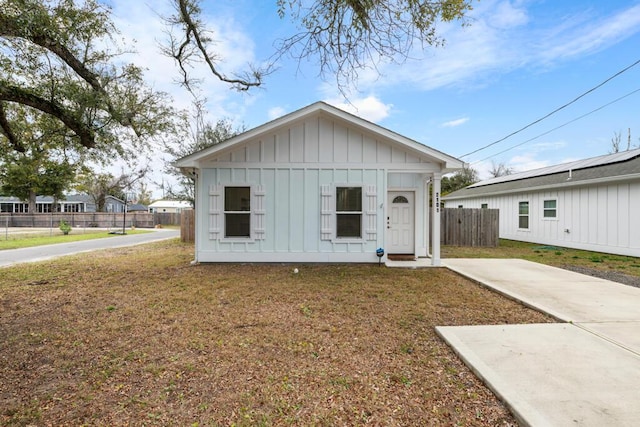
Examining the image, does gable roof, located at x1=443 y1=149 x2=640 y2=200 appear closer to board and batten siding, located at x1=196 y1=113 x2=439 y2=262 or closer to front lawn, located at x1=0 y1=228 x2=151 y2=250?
board and batten siding, located at x1=196 y1=113 x2=439 y2=262

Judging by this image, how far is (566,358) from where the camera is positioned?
3023 millimetres

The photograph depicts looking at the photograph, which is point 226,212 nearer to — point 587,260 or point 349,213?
point 349,213

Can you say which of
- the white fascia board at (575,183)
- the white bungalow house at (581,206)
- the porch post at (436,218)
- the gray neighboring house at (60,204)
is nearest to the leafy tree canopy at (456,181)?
the white fascia board at (575,183)

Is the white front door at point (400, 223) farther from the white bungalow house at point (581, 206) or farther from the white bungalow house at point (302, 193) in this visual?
the white bungalow house at point (581, 206)

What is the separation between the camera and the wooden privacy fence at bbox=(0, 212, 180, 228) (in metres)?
29.6

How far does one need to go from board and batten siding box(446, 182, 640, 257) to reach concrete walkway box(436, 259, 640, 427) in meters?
6.41

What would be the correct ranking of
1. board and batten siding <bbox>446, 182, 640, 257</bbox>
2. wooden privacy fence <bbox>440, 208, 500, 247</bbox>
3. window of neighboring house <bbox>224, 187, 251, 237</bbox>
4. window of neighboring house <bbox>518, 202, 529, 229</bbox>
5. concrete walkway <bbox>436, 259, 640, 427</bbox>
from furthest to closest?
window of neighboring house <bbox>518, 202, 529, 229</bbox>, wooden privacy fence <bbox>440, 208, 500, 247</bbox>, board and batten siding <bbox>446, 182, 640, 257</bbox>, window of neighboring house <bbox>224, 187, 251, 237</bbox>, concrete walkway <bbox>436, 259, 640, 427</bbox>

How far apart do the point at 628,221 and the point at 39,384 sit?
568 inches

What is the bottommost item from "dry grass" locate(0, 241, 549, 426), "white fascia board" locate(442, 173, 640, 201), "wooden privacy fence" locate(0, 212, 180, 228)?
"dry grass" locate(0, 241, 549, 426)

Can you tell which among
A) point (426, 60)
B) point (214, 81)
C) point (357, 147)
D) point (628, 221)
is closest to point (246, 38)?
point (214, 81)

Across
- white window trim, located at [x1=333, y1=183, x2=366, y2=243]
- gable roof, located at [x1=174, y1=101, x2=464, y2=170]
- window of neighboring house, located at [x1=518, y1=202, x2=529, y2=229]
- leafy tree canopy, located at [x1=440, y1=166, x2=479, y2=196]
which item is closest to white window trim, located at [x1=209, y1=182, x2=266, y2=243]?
gable roof, located at [x1=174, y1=101, x2=464, y2=170]

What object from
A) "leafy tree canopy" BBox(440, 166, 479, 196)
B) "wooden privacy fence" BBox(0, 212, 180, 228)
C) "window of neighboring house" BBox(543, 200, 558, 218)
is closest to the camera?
"window of neighboring house" BBox(543, 200, 558, 218)

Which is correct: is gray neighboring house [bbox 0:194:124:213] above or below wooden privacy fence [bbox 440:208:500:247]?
above

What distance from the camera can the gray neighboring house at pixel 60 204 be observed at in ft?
133
